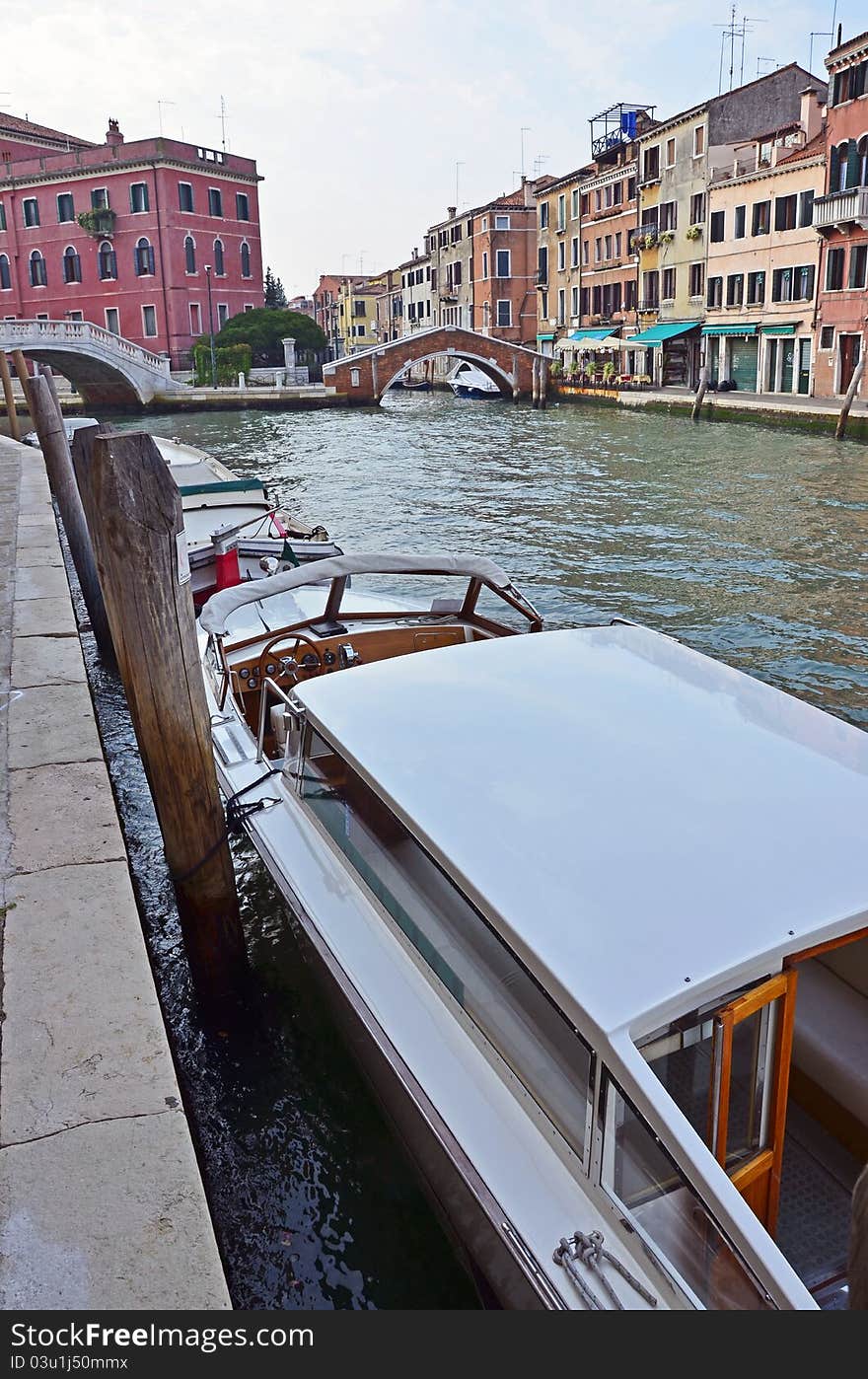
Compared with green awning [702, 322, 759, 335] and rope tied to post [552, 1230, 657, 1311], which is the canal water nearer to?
rope tied to post [552, 1230, 657, 1311]

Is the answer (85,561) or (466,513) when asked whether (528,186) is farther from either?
(85,561)

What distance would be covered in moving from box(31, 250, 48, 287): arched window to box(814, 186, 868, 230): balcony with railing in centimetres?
2566

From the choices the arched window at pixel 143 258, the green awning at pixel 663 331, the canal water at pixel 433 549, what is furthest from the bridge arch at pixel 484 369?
the arched window at pixel 143 258

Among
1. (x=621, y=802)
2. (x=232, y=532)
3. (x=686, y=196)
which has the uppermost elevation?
(x=686, y=196)

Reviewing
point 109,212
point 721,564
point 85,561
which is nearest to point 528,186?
point 109,212

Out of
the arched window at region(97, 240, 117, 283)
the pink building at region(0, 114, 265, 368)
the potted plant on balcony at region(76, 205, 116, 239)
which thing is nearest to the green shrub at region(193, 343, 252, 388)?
the pink building at region(0, 114, 265, 368)

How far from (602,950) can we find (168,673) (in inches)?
57.4

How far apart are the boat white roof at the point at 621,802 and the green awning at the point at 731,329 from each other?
24.0m

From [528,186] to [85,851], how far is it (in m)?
44.2

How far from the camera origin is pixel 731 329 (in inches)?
1018

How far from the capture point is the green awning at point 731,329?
2520 cm

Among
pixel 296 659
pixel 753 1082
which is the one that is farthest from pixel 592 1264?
pixel 296 659

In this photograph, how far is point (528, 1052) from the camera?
215 centimetres

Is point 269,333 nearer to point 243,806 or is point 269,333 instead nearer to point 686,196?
point 686,196
